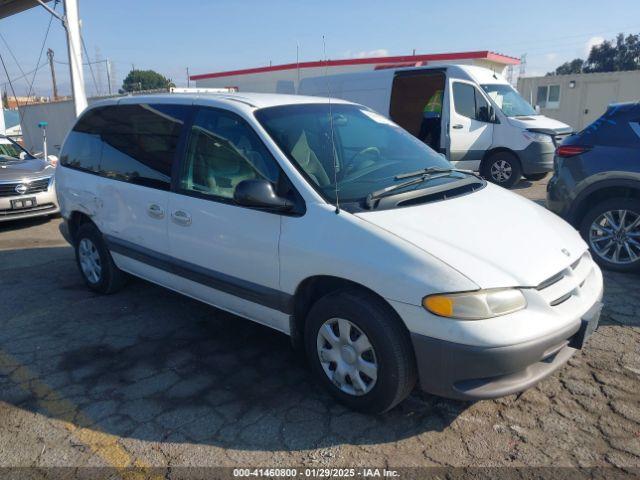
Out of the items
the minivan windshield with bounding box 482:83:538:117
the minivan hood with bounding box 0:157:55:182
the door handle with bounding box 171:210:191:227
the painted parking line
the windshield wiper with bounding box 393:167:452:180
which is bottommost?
the painted parking line

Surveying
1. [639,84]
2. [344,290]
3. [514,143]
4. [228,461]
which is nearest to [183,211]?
[344,290]

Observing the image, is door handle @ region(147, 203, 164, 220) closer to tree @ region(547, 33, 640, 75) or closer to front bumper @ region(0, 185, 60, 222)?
front bumper @ region(0, 185, 60, 222)

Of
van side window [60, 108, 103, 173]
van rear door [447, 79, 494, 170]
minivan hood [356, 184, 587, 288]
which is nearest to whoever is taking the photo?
minivan hood [356, 184, 587, 288]

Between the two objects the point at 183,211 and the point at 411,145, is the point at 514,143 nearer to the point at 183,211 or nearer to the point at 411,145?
the point at 411,145

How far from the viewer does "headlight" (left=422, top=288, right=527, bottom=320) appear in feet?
8.16

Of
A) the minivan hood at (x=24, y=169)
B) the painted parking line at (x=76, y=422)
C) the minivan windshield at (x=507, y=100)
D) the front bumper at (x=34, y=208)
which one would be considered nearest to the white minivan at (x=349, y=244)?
the painted parking line at (x=76, y=422)

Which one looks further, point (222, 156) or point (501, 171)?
point (501, 171)

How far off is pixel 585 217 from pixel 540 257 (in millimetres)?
2930

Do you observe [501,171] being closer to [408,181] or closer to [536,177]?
[536,177]

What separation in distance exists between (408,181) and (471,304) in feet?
3.60

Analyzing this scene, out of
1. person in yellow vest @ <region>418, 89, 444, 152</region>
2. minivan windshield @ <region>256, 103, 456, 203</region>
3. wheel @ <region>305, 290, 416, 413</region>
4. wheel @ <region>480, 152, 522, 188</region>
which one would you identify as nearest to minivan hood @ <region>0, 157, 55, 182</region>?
minivan windshield @ <region>256, 103, 456, 203</region>

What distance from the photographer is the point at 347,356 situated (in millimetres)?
2912

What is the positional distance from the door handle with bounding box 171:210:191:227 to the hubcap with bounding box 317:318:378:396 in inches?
51.7

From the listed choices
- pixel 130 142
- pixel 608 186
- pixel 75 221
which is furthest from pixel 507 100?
pixel 75 221
